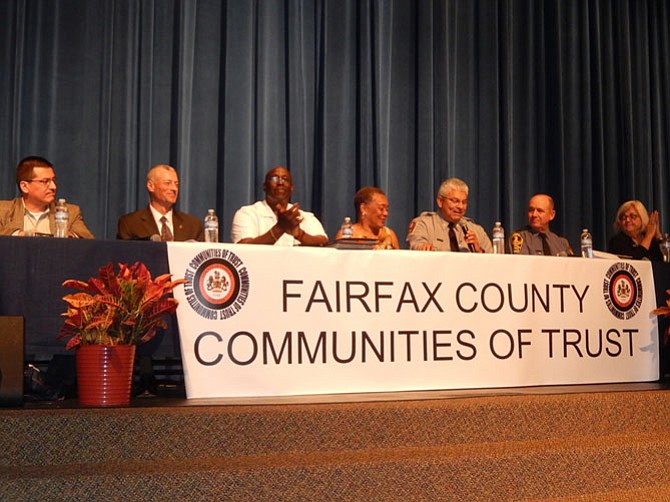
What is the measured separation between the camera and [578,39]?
19.6ft

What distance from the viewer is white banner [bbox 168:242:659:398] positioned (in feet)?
8.95

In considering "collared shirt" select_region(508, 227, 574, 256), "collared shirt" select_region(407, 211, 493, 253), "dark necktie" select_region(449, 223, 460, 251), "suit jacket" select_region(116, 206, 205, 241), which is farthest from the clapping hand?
"collared shirt" select_region(508, 227, 574, 256)

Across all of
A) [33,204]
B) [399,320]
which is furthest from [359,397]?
[33,204]

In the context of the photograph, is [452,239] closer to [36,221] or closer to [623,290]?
[623,290]

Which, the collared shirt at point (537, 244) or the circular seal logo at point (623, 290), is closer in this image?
the circular seal logo at point (623, 290)

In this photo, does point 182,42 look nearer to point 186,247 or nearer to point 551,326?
point 186,247

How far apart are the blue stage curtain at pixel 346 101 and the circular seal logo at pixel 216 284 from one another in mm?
2042

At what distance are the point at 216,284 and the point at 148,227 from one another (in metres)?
1.10

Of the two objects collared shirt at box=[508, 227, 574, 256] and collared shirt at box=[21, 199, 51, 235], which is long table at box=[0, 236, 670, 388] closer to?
collared shirt at box=[21, 199, 51, 235]

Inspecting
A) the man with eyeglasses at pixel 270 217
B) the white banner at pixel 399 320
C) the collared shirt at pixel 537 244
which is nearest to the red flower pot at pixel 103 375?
the white banner at pixel 399 320

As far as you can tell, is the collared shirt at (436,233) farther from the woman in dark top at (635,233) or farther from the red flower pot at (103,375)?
the red flower pot at (103,375)

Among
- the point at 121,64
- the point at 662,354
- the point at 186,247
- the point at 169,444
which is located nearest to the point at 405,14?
the point at 121,64

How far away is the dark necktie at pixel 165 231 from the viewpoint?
3436 mm

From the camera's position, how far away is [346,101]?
5211 mm
